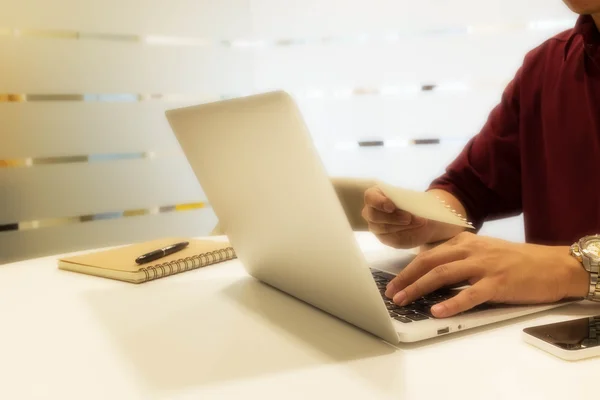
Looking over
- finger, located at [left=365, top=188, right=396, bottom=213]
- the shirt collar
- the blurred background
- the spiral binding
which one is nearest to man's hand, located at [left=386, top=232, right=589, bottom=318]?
finger, located at [left=365, top=188, right=396, bottom=213]

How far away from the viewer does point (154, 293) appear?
83 cm

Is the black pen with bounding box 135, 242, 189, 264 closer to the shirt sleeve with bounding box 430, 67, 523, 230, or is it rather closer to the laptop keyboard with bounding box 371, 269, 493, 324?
the laptop keyboard with bounding box 371, 269, 493, 324

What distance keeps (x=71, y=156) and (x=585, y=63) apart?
71.4 inches

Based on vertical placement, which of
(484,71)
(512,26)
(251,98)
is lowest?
(251,98)

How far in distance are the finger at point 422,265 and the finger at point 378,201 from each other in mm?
201

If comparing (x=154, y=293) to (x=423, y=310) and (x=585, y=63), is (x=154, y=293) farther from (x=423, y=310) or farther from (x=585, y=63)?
(x=585, y=63)

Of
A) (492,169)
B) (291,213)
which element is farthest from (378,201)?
(492,169)

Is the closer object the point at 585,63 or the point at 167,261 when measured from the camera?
the point at 167,261

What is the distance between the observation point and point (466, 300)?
2.01 ft

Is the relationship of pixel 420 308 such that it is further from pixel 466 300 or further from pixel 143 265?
pixel 143 265

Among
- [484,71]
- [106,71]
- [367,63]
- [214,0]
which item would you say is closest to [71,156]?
[106,71]

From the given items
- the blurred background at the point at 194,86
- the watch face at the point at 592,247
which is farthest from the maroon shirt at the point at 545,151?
the blurred background at the point at 194,86

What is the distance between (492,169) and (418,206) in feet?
2.29

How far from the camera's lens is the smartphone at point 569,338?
525 mm
